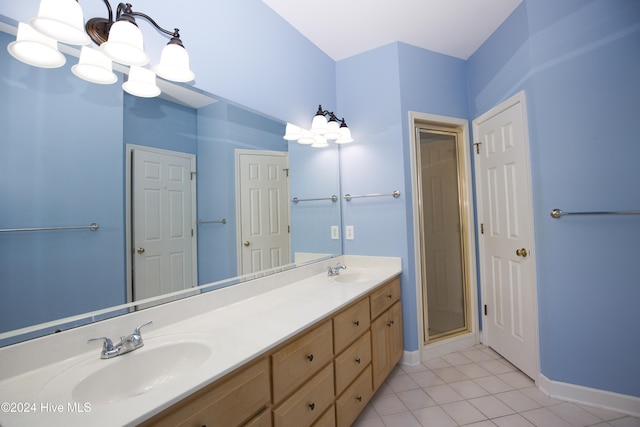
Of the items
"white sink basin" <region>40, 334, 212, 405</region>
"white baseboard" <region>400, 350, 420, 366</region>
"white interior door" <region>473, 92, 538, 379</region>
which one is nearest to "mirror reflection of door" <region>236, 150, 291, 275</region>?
"white sink basin" <region>40, 334, 212, 405</region>

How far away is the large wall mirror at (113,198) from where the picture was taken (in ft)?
2.67

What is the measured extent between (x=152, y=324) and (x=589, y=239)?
2338 millimetres

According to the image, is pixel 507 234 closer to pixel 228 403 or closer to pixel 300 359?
pixel 300 359

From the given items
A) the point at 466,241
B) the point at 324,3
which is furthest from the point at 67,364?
the point at 466,241

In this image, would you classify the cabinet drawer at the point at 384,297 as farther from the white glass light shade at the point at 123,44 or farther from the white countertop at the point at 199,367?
the white glass light shade at the point at 123,44

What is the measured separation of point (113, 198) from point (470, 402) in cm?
227

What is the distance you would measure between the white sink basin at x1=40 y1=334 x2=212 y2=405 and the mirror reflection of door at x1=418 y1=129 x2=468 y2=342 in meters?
2.02

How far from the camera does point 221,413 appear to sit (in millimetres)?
794

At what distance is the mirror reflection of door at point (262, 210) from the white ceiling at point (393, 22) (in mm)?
1029

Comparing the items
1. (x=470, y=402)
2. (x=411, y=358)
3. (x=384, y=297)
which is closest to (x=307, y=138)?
(x=384, y=297)

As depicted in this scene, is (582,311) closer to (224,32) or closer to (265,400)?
(265,400)

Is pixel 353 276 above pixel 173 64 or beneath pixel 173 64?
beneath

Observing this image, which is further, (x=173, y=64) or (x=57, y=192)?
(x=173, y=64)

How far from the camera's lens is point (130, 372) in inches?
35.1
